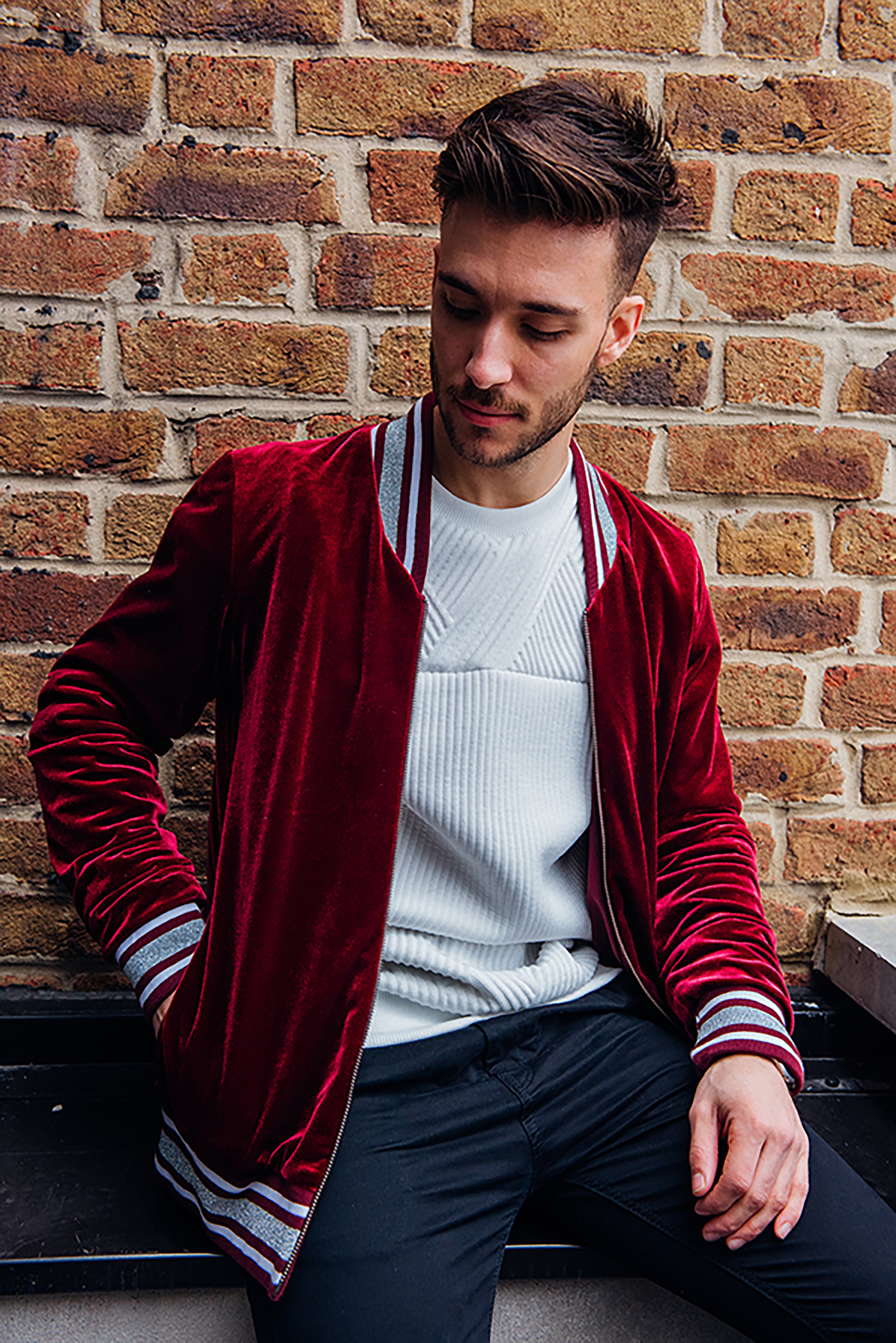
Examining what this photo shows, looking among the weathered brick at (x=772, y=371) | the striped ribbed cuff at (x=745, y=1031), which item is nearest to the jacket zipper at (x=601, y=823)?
the striped ribbed cuff at (x=745, y=1031)

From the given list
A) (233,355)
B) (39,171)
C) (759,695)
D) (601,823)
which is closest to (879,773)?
(759,695)

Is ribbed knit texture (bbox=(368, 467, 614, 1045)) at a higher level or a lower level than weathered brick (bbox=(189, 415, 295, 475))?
lower

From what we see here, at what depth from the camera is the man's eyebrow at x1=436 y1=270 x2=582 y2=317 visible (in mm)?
1121

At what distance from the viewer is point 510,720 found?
1.22m

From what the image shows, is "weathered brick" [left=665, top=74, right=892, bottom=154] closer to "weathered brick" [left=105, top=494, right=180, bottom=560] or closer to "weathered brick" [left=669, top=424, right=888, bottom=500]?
"weathered brick" [left=669, top=424, right=888, bottom=500]

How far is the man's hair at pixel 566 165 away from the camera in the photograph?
1100 millimetres

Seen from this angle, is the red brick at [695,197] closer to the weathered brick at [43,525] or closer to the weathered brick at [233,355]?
the weathered brick at [233,355]

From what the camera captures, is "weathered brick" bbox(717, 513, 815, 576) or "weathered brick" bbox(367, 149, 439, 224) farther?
"weathered brick" bbox(717, 513, 815, 576)

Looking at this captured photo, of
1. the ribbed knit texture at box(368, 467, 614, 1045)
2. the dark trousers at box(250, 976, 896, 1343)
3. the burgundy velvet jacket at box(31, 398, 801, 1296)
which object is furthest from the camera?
the ribbed knit texture at box(368, 467, 614, 1045)

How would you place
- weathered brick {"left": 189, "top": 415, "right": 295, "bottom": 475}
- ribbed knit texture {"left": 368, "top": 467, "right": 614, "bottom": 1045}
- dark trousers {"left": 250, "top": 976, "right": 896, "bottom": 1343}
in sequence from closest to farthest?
dark trousers {"left": 250, "top": 976, "right": 896, "bottom": 1343}, ribbed knit texture {"left": 368, "top": 467, "right": 614, "bottom": 1045}, weathered brick {"left": 189, "top": 415, "right": 295, "bottom": 475}

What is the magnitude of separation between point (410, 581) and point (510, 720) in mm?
208

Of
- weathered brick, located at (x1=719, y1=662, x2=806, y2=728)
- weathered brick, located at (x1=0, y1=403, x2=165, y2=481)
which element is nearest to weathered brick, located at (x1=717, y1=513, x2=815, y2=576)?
weathered brick, located at (x1=719, y1=662, x2=806, y2=728)

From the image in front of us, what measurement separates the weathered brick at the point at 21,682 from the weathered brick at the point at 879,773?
131cm

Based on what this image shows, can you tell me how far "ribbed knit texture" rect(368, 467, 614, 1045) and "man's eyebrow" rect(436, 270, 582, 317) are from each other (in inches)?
9.1
